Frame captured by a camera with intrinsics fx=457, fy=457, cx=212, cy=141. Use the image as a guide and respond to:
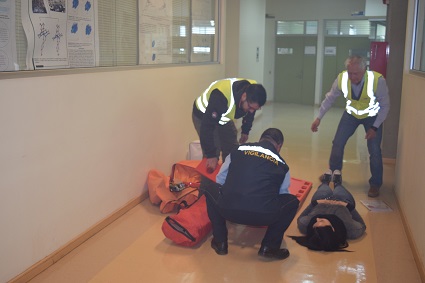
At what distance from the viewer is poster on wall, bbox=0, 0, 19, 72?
2459mm

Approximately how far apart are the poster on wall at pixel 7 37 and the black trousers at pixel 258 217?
147 centimetres

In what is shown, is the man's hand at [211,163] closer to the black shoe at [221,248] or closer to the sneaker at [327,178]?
the black shoe at [221,248]

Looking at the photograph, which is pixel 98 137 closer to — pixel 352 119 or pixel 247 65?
pixel 352 119

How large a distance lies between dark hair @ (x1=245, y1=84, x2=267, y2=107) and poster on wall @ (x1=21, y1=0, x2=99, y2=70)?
3.84 ft

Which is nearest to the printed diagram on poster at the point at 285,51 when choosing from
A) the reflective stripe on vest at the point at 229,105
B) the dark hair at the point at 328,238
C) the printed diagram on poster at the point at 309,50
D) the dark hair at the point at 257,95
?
the printed diagram on poster at the point at 309,50

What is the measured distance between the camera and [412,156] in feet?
11.7

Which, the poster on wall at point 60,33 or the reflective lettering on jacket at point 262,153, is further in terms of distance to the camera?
the reflective lettering on jacket at point 262,153

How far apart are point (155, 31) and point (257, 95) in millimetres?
1573

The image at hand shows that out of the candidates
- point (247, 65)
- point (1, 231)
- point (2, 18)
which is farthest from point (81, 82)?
point (247, 65)

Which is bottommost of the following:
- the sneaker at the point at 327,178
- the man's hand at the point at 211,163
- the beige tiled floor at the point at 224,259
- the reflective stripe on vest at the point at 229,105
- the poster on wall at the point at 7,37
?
the beige tiled floor at the point at 224,259

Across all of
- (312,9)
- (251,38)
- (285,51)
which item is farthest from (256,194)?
(285,51)

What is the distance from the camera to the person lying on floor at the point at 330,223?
3.22 m

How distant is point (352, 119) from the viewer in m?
4.59

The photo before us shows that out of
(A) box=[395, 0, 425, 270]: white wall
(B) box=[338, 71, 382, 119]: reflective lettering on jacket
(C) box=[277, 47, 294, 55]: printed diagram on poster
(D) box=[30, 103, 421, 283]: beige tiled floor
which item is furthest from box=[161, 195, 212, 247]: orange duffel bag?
(C) box=[277, 47, 294, 55]: printed diagram on poster
